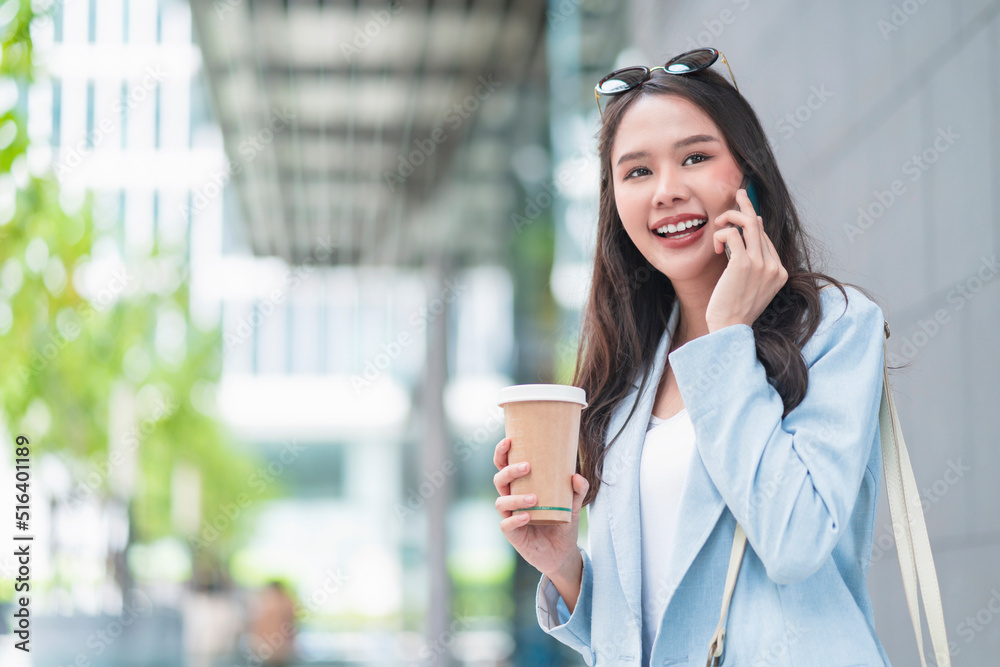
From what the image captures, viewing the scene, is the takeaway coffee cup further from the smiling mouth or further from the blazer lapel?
the smiling mouth

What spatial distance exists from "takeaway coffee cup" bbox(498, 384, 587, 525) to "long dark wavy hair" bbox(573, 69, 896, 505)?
0.70 feet

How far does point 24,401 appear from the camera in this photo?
6.66 m

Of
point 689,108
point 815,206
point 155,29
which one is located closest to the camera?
point 689,108

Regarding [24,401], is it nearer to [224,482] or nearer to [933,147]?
[933,147]

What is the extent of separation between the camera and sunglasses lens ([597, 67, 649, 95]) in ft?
6.39

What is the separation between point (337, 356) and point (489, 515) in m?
17.3

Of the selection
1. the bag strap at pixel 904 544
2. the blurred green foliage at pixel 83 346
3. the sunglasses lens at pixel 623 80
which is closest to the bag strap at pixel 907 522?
the bag strap at pixel 904 544

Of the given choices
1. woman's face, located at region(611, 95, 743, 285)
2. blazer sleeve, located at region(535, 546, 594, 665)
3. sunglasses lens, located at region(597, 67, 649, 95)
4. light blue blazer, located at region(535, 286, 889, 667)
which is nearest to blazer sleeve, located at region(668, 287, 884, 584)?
light blue blazer, located at region(535, 286, 889, 667)

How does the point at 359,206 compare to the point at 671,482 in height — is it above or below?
above

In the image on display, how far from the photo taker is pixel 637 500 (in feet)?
5.67

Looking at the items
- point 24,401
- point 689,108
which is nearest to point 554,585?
point 689,108

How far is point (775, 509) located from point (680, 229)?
0.59 m

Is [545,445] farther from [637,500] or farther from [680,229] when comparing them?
[680,229]

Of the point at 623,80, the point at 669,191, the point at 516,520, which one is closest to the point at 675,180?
the point at 669,191
